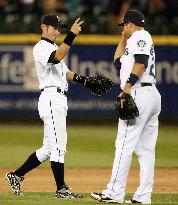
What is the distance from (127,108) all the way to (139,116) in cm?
26

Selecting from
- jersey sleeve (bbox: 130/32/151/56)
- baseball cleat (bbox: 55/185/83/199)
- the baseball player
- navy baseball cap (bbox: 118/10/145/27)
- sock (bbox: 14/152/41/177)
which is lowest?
baseball cleat (bbox: 55/185/83/199)

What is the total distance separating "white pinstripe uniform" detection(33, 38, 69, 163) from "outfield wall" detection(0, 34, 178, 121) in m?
8.55

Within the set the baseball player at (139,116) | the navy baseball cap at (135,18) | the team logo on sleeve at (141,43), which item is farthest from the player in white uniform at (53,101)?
the team logo on sleeve at (141,43)

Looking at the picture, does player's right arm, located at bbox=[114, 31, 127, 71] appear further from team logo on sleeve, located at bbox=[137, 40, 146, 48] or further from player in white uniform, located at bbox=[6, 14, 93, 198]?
player in white uniform, located at bbox=[6, 14, 93, 198]

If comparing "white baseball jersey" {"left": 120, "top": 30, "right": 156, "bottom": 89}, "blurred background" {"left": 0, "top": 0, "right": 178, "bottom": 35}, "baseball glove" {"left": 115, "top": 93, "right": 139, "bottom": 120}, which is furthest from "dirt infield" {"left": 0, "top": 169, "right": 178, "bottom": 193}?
"blurred background" {"left": 0, "top": 0, "right": 178, "bottom": 35}

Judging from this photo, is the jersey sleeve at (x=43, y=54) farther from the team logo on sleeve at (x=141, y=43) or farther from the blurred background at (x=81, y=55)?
the blurred background at (x=81, y=55)

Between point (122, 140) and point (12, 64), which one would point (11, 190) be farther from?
point (12, 64)

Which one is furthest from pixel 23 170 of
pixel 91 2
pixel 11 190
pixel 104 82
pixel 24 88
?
pixel 91 2

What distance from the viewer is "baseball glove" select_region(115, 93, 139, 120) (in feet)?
24.7

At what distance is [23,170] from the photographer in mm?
8836

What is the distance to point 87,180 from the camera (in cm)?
1063

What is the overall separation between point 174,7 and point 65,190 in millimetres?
10718

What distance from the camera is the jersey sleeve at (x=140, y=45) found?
7.63 meters

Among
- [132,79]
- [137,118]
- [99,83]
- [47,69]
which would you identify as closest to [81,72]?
[99,83]
